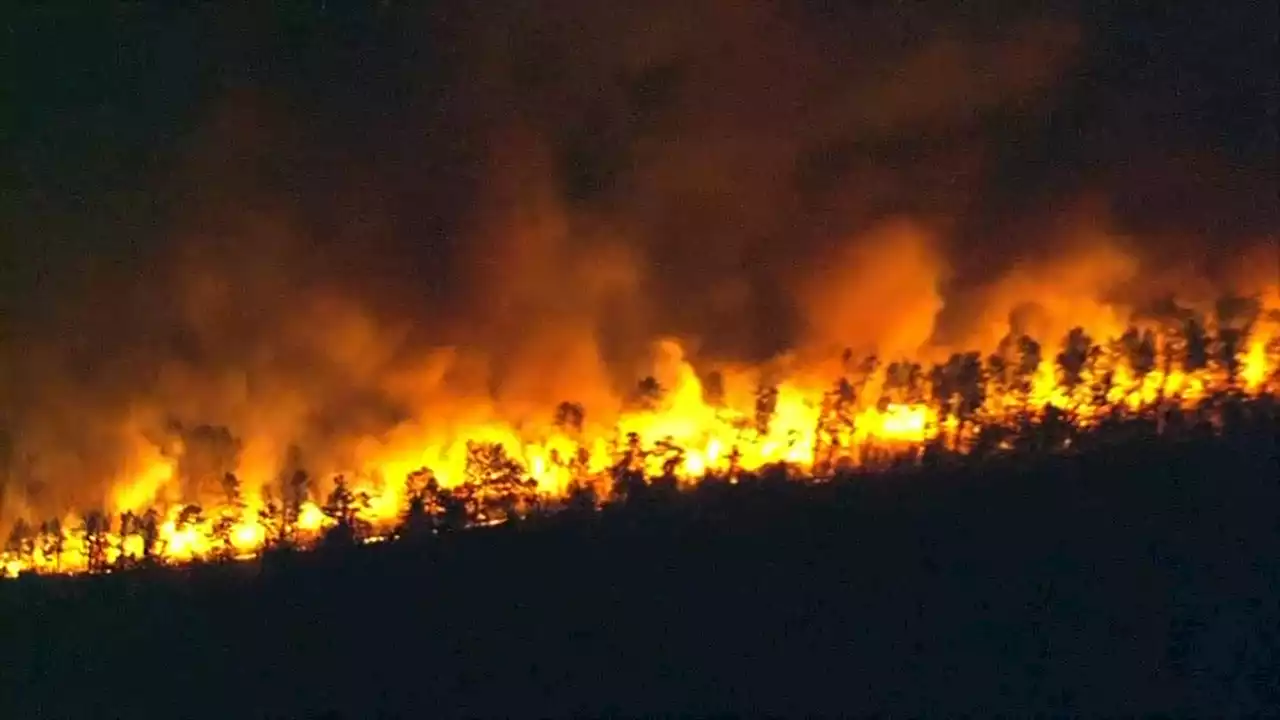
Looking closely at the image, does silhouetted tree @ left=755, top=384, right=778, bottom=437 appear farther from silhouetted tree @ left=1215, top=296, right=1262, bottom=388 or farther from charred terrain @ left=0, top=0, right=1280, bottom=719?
silhouetted tree @ left=1215, top=296, right=1262, bottom=388

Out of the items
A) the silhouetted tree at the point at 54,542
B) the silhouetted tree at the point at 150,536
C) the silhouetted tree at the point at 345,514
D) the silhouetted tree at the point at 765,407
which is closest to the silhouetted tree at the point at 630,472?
the silhouetted tree at the point at 765,407

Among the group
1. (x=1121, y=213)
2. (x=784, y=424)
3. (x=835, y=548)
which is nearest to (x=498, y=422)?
(x=784, y=424)

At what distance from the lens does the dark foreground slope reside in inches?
285

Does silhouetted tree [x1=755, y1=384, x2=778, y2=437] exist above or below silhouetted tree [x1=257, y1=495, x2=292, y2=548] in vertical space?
above

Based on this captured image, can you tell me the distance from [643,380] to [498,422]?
0.99 meters

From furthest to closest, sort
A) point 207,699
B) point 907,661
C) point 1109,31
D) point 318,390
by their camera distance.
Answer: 1. point 318,390
2. point 1109,31
3. point 207,699
4. point 907,661

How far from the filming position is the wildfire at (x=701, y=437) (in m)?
8.04

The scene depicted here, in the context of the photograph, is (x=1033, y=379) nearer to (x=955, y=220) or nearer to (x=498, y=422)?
(x=955, y=220)

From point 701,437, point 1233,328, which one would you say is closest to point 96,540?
point 701,437

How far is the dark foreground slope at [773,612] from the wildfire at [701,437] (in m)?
0.35

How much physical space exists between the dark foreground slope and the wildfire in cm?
35

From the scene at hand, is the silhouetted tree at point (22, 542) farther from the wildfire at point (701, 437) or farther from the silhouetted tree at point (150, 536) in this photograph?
the silhouetted tree at point (150, 536)

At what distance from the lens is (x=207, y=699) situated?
827 cm

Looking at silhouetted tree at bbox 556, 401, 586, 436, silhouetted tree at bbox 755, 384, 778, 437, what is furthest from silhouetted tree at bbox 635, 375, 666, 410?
silhouetted tree at bbox 755, 384, 778, 437
